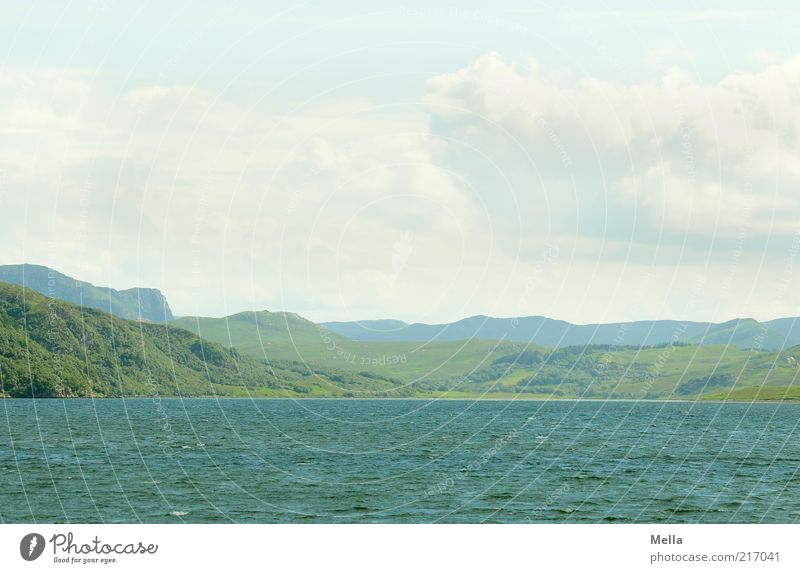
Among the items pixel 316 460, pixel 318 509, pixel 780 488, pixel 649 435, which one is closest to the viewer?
pixel 318 509

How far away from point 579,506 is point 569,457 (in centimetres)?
5105

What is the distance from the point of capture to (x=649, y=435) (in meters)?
189

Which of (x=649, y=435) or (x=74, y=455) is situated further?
(x=649, y=435)

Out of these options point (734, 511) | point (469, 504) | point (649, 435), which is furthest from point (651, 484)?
point (649, 435)

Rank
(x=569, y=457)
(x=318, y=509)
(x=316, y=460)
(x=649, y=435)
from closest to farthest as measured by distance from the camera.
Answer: (x=318, y=509) < (x=316, y=460) < (x=569, y=457) < (x=649, y=435)

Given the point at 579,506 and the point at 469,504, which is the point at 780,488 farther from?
the point at 469,504
